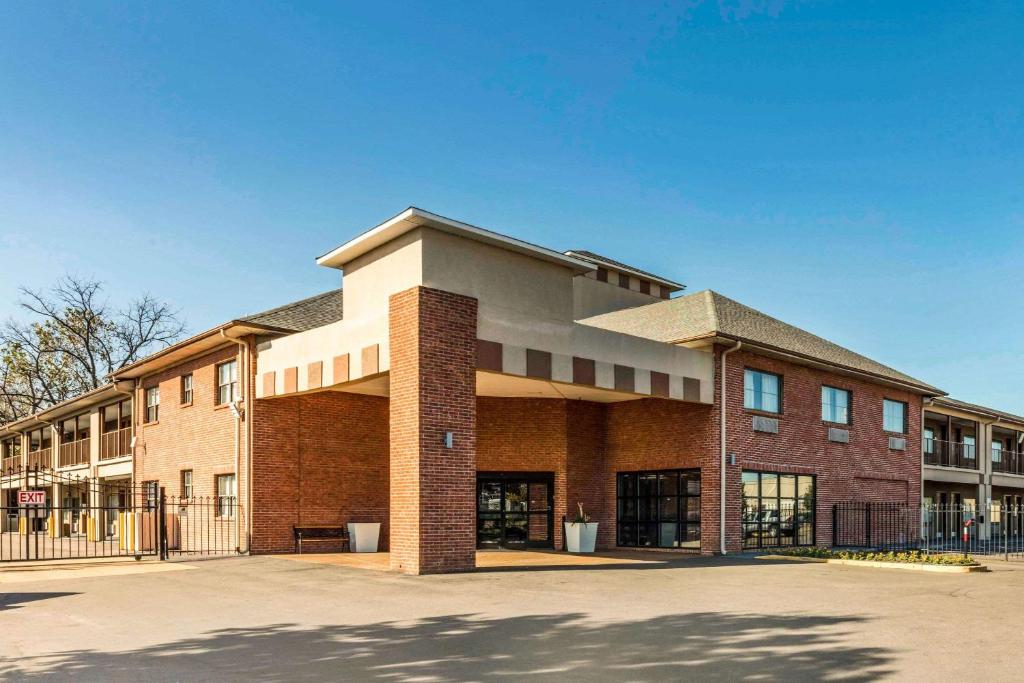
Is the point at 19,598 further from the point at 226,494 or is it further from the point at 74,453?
the point at 74,453

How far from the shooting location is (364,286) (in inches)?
731

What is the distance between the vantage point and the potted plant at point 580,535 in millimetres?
22984

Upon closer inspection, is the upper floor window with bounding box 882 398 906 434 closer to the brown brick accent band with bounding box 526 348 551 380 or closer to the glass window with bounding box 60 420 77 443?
the brown brick accent band with bounding box 526 348 551 380

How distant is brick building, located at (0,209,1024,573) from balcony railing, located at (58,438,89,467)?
9.81 metres

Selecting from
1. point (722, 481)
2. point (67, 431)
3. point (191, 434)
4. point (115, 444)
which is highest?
point (191, 434)

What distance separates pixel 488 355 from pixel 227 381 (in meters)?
8.89

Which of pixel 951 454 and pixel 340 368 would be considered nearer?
pixel 340 368

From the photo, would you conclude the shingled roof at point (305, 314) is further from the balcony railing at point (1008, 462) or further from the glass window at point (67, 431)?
the balcony railing at point (1008, 462)

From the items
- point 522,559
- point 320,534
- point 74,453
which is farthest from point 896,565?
point 74,453

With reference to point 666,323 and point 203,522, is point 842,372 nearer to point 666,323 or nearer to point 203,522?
point 666,323

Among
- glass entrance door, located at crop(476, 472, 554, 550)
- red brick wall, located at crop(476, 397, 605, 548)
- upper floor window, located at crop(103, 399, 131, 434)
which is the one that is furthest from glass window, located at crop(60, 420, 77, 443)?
red brick wall, located at crop(476, 397, 605, 548)

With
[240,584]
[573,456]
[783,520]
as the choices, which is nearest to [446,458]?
[240,584]

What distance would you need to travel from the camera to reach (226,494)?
74.4 ft

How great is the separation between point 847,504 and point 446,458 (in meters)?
15.4
